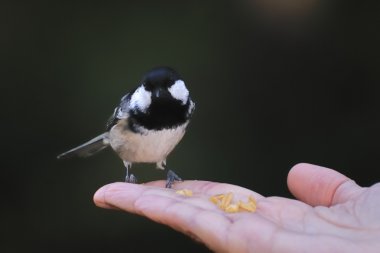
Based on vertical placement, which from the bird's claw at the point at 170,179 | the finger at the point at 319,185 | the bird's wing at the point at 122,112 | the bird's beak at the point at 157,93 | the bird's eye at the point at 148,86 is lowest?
the bird's claw at the point at 170,179

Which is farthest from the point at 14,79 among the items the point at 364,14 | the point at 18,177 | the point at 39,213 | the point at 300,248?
the point at 300,248

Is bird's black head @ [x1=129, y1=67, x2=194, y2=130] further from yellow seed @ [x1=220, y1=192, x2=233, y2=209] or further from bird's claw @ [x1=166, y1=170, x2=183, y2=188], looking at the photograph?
yellow seed @ [x1=220, y1=192, x2=233, y2=209]

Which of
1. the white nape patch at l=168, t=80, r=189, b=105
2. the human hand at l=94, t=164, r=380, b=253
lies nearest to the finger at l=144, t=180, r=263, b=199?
the human hand at l=94, t=164, r=380, b=253

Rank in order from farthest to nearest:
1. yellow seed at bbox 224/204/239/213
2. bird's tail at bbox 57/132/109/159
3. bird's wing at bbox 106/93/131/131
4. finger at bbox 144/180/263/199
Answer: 1. bird's tail at bbox 57/132/109/159
2. bird's wing at bbox 106/93/131/131
3. finger at bbox 144/180/263/199
4. yellow seed at bbox 224/204/239/213

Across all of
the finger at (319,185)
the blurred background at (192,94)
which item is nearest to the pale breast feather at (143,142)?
the finger at (319,185)

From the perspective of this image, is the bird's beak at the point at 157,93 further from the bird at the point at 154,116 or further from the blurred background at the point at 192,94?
the blurred background at the point at 192,94

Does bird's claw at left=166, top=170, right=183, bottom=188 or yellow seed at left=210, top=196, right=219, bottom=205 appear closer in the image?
yellow seed at left=210, top=196, right=219, bottom=205

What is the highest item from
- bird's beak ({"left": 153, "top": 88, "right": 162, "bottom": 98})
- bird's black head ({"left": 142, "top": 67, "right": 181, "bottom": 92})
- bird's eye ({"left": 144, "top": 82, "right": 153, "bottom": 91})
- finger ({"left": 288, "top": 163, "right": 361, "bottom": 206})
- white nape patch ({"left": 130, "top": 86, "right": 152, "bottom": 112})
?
bird's black head ({"left": 142, "top": 67, "right": 181, "bottom": 92})

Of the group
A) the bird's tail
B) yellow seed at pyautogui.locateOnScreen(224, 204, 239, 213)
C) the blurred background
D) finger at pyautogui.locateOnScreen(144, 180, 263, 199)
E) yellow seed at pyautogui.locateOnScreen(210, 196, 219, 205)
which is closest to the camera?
yellow seed at pyautogui.locateOnScreen(224, 204, 239, 213)

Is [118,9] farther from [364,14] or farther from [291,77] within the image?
[364,14]
